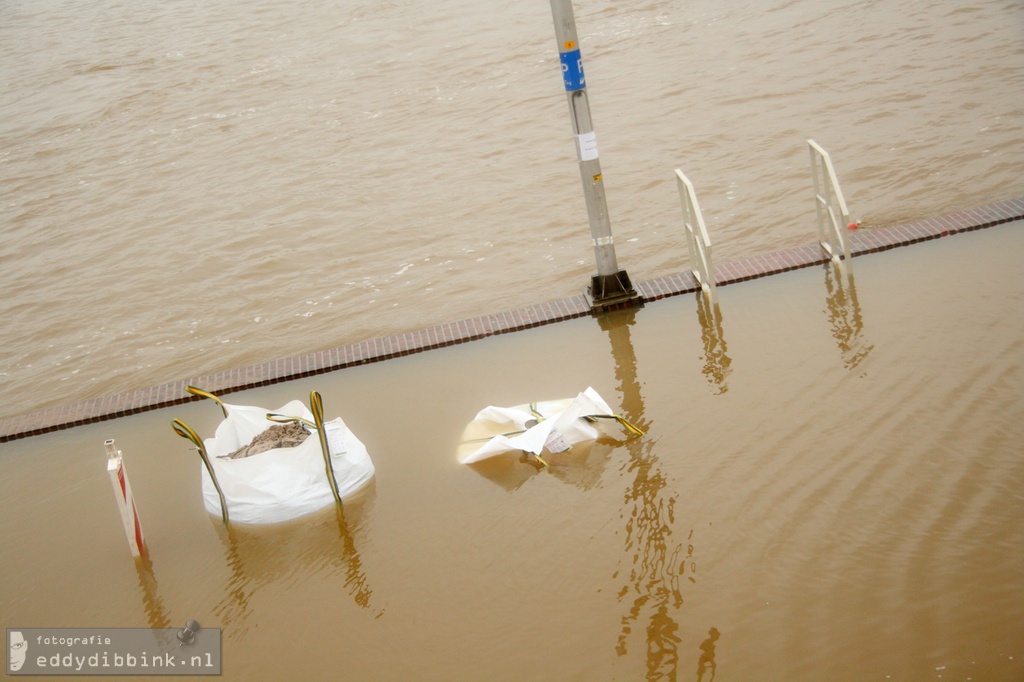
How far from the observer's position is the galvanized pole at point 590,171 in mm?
6781

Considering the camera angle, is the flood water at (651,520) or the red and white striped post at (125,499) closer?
the flood water at (651,520)

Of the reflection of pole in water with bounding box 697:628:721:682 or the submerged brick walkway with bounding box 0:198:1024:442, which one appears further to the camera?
the submerged brick walkway with bounding box 0:198:1024:442

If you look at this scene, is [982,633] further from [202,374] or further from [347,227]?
[347,227]

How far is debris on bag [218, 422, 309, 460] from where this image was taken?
19.1ft

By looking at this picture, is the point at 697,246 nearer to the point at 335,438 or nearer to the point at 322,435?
the point at 335,438

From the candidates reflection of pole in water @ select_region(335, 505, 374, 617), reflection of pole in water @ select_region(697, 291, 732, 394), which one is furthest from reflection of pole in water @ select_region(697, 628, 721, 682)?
reflection of pole in water @ select_region(697, 291, 732, 394)

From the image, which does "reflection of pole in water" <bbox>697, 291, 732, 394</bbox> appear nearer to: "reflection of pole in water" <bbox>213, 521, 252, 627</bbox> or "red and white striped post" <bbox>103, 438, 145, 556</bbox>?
"reflection of pole in water" <bbox>213, 521, 252, 627</bbox>

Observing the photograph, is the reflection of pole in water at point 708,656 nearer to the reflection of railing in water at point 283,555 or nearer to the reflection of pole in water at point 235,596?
the reflection of railing in water at point 283,555

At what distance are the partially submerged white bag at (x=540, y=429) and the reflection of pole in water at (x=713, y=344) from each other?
0.78 m

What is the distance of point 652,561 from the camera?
463cm

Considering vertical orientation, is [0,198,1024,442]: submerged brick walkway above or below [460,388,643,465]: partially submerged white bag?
above

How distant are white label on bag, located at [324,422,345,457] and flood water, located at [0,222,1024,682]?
31 cm

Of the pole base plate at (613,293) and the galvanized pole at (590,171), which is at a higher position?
the galvanized pole at (590,171)

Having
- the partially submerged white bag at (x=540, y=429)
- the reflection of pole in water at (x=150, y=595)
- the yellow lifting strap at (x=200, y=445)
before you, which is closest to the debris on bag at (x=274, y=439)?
the yellow lifting strap at (x=200, y=445)
